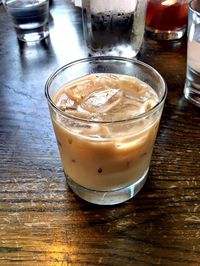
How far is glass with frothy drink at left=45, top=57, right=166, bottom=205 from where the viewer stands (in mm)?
523

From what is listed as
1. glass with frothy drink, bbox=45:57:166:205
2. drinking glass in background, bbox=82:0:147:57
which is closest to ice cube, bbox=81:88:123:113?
glass with frothy drink, bbox=45:57:166:205

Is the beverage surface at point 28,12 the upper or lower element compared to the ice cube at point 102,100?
lower

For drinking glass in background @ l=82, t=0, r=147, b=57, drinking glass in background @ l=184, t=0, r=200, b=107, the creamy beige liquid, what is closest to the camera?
the creamy beige liquid

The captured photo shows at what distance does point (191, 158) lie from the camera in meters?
0.68

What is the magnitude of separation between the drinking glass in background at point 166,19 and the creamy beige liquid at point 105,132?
1.52ft

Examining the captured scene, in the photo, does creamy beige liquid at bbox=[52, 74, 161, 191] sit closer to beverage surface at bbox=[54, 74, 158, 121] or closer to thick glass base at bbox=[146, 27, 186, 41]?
beverage surface at bbox=[54, 74, 158, 121]

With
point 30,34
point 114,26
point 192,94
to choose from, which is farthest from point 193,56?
point 30,34

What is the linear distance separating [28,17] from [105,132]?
67 cm

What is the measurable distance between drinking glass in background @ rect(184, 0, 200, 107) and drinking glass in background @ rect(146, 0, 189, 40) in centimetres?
16

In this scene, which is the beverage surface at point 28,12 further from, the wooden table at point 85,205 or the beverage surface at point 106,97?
the beverage surface at point 106,97

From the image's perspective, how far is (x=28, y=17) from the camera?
1073mm

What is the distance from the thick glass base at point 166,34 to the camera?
107 cm

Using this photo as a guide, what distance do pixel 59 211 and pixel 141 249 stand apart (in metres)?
0.14

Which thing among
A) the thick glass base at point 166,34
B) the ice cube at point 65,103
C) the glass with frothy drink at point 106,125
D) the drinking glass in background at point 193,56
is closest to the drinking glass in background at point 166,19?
the thick glass base at point 166,34
